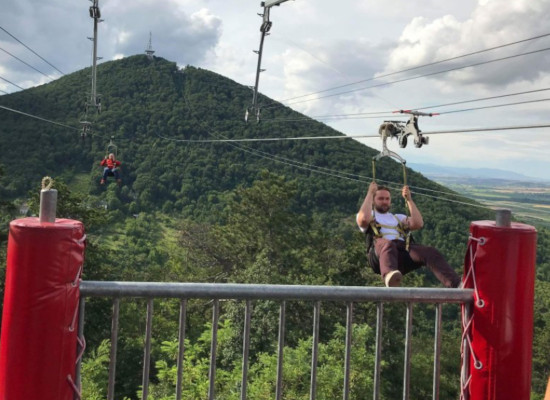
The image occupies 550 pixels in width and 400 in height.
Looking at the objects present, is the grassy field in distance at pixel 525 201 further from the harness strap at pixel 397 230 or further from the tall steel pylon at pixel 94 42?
the tall steel pylon at pixel 94 42

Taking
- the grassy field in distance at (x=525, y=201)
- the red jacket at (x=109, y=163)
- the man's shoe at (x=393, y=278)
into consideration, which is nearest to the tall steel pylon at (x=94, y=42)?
the red jacket at (x=109, y=163)

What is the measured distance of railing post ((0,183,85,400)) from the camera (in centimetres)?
216

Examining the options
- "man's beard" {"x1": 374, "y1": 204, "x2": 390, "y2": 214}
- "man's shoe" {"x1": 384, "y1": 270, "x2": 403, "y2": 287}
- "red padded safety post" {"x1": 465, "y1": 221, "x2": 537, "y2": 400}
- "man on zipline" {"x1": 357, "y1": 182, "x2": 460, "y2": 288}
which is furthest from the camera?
"man's beard" {"x1": 374, "y1": 204, "x2": 390, "y2": 214}

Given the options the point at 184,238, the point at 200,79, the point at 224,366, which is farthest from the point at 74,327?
the point at 200,79

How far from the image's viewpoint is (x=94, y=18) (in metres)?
16.4

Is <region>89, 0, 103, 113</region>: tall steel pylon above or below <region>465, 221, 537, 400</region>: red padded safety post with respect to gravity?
above

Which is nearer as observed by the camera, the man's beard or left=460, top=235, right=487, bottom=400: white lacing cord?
Result: left=460, top=235, right=487, bottom=400: white lacing cord

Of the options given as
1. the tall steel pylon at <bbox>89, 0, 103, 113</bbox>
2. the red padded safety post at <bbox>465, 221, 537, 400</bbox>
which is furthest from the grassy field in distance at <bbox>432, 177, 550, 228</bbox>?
the tall steel pylon at <bbox>89, 0, 103, 113</bbox>

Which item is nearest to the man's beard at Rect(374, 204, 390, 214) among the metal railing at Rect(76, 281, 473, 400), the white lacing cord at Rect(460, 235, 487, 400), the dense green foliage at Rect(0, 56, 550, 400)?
the white lacing cord at Rect(460, 235, 487, 400)

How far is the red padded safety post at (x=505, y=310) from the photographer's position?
2467 mm

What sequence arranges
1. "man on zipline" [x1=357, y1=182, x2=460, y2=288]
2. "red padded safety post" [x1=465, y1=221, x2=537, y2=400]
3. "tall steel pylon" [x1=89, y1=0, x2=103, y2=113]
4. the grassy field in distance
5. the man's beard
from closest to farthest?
1. "red padded safety post" [x1=465, y1=221, x2=537, y2=400]
2. "man on zipline" [x1=357, y1=182, x2=460, y2=288]
3. the man's beard
4. the grassy field in distance
5. "tall steel pylon" [x1=89, y1=0, x2=103, y2=113]

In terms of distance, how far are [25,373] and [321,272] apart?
27.0 meters

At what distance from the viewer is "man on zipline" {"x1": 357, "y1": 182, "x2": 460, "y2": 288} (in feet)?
16.0

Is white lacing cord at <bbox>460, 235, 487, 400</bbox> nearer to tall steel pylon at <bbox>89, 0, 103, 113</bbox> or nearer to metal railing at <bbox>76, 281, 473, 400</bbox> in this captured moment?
metal railing at <bbox>76, 281, 473, 400</bbox>
